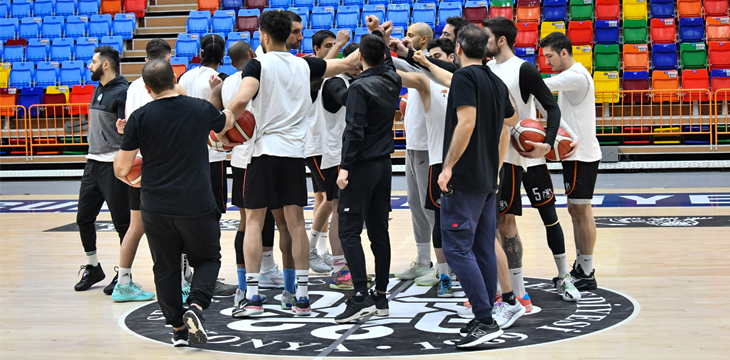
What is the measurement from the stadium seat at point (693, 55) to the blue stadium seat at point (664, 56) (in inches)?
5.9

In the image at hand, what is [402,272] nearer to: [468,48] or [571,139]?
[571,139]

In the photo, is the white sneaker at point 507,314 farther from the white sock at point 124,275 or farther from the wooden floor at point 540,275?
the white sock at point 124,275

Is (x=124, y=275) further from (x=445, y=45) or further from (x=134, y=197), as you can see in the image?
(x=445, y=45)

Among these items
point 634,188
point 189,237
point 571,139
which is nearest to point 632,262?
point 571,139

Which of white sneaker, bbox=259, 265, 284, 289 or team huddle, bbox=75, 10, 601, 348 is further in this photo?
white sneaker, bbox=259, 265, 284, 289

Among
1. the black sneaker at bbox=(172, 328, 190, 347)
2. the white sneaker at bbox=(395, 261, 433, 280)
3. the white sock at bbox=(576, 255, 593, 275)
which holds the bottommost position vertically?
the black sneaker at bbox=(172, 328, 190, 347)

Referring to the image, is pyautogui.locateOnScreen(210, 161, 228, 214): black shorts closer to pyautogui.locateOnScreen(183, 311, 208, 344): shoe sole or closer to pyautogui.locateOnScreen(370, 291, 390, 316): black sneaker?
pyautogui.locateOnScreen(370, 291, 390, 316): black sneaker

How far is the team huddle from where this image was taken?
3822mm

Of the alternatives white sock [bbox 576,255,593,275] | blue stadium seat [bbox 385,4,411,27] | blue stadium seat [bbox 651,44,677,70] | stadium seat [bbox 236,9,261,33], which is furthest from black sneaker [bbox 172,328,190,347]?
stadium seat [bbox 236,9,261,33]

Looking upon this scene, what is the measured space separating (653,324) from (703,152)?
8478 millimetres

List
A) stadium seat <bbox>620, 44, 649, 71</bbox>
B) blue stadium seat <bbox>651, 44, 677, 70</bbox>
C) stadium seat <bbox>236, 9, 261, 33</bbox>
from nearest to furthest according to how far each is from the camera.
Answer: blue stadium seat <bbox>651, 44, 677, 70</bbox> < stadium seat <bbox>620, 44, 649, 71</bbox> < stadium seat <bbox>236, 9, 261, 33</bbox>

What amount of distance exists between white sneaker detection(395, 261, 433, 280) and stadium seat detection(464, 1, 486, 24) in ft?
29.9

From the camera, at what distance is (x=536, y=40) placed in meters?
13.8

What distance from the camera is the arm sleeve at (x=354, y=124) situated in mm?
4273
